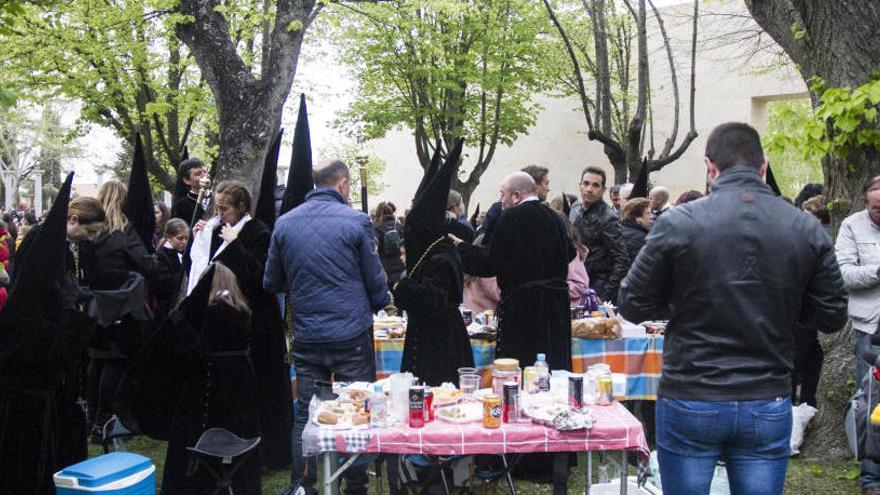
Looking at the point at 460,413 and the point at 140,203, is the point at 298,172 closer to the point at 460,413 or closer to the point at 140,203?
the point at 140,203

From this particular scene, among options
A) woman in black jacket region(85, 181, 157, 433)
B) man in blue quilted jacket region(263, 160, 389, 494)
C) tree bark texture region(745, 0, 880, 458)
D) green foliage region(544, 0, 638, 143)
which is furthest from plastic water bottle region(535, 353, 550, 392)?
green foliage region(544, 0, 638, 143)

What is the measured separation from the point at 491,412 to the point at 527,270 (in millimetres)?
1845

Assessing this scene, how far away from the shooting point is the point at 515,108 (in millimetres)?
20938

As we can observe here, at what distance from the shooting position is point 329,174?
4.82 metres

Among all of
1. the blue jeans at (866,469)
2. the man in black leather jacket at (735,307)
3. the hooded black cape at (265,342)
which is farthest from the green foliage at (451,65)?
the man in black leather jacket at (735,307)

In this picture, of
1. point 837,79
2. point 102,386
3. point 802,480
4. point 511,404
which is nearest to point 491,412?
point 511,404

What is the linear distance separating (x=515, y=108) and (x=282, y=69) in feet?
43.6

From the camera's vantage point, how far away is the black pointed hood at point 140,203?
225 inches

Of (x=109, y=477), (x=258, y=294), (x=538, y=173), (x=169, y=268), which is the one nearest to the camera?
(x=109, y=477)

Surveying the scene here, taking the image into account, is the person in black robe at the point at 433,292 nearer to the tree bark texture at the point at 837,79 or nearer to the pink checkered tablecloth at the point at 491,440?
the pink checkered tablecloth at the point at 491,440

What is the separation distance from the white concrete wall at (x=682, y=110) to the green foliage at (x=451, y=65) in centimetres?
207

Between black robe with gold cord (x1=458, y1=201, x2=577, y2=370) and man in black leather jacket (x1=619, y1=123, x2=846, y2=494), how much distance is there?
231cm

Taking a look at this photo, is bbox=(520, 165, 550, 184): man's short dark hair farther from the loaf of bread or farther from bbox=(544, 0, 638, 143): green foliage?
bbox=(544, 0, 638, 143): green foliage

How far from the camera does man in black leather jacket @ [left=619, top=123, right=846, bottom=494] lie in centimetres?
282
